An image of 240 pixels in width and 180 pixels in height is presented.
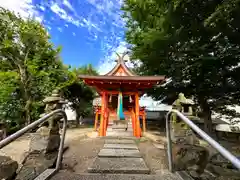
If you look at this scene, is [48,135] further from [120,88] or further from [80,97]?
[80,97]

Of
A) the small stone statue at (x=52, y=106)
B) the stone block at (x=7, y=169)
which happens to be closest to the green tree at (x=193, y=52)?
the small stone statue at (x=52, y=106)

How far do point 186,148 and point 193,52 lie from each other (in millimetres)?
5056

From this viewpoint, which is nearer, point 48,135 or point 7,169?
point 7,169

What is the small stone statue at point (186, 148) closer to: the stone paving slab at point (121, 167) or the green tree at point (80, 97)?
the stone paving slab at point (121, 167)

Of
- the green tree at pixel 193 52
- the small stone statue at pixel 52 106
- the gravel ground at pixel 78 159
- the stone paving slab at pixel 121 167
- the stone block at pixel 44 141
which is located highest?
the green tree at pixel 193 52

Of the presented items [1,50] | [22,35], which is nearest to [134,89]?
[22,35]

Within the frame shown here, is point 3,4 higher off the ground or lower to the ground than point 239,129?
higher

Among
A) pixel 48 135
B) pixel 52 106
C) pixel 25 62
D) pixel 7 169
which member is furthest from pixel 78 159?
pixel 25 62

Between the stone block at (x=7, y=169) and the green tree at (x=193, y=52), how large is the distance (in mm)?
5299

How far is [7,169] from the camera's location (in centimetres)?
175

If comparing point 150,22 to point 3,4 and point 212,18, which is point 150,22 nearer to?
point 212,18

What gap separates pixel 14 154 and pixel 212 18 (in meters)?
6.07

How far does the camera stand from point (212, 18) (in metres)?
3.87

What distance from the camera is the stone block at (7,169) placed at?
5.51ft
